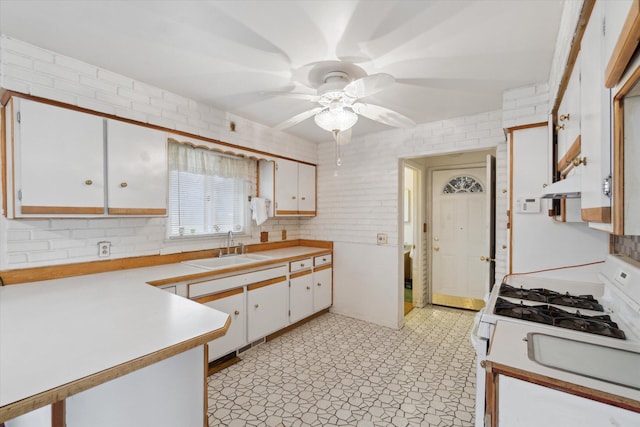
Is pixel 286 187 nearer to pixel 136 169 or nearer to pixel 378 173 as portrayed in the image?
pixel 378 173

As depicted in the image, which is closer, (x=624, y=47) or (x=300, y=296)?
(x=624, y=47)

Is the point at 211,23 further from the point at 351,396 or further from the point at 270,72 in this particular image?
the point at 351,396

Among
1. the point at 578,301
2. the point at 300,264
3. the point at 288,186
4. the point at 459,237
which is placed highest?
the point at 288,186

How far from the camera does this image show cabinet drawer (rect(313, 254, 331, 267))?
3711mm

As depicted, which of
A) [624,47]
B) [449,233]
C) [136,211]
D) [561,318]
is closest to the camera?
[624,47]

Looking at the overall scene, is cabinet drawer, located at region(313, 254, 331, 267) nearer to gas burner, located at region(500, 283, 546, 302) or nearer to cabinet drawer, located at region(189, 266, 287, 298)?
cabinet drawer, located at region(189, 266, 287, 298)

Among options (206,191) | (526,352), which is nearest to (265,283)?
(206,191)

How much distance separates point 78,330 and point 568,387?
177cm

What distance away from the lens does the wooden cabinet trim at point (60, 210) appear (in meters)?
1.76

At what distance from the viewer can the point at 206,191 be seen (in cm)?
313

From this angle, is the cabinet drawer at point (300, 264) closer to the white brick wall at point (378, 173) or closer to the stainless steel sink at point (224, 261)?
the stainless steel sink at point (224, 261)

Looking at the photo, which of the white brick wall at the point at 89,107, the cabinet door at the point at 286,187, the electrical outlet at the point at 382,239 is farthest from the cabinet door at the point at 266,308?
the electrical outlet at the point at 382,239

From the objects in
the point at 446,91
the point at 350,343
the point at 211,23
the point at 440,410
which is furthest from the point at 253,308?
the point at 446,91

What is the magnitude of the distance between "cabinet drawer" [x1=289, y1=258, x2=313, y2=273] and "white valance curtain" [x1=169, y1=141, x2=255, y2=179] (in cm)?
116
